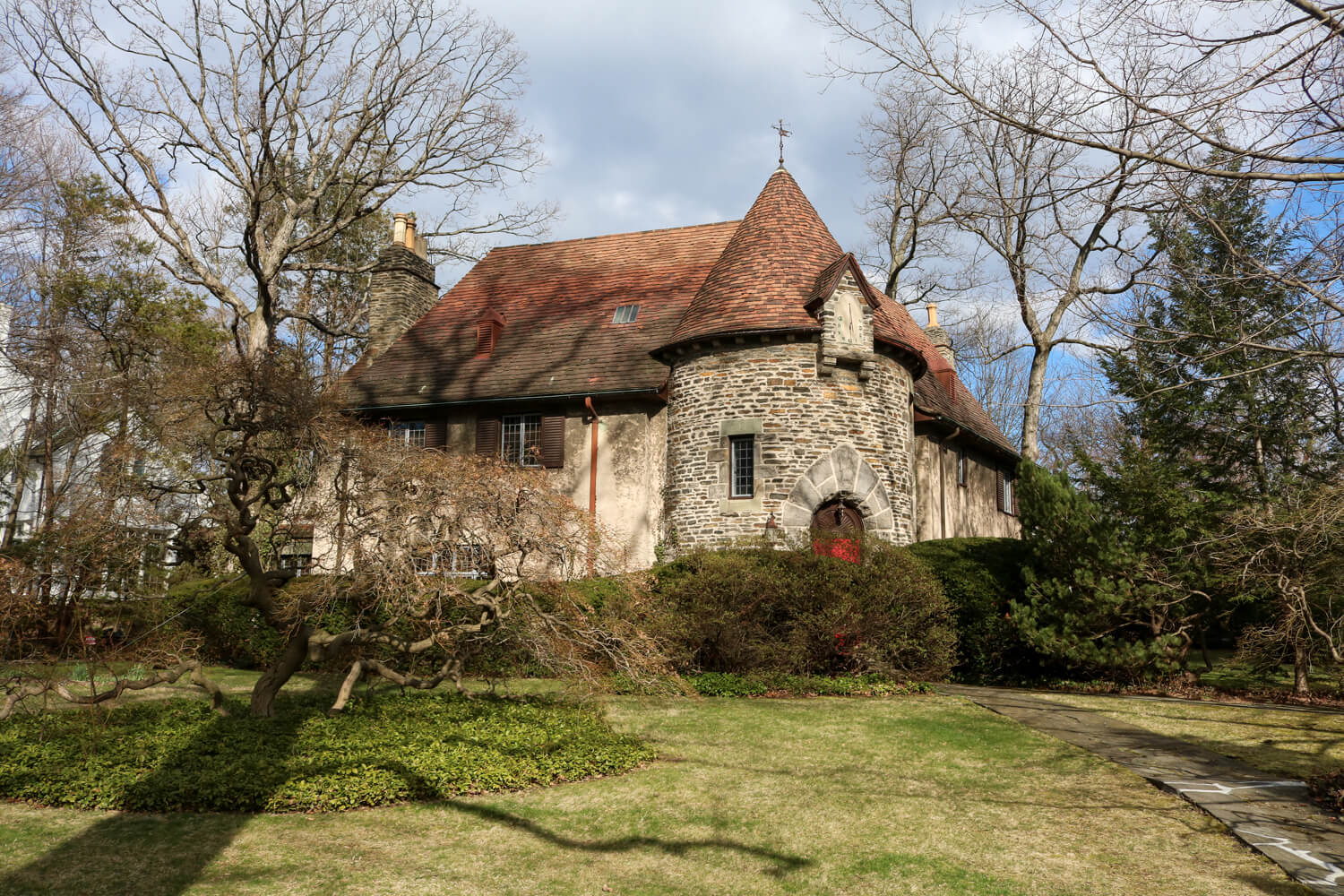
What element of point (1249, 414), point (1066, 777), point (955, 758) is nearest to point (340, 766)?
point (955, 758)

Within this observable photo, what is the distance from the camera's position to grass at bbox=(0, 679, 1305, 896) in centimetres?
544

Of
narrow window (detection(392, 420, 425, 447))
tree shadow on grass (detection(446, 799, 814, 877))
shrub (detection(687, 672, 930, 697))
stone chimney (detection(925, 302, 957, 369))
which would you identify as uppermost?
stone chimney (detection(925, 302, 957, 369))

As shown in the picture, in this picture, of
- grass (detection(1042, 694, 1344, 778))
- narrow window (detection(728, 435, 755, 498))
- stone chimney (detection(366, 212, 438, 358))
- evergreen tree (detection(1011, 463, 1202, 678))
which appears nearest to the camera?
grass (detection(1042, 694, 1344, 778))

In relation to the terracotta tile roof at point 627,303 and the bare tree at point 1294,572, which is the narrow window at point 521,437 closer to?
the terracotta tile roof at point 627,303

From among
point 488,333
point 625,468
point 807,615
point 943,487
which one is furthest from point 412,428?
point 943,487

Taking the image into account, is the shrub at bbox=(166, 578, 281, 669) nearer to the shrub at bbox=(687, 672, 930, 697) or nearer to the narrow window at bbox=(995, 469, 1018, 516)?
the shrub at bbox=(687, 672, 930, 697)

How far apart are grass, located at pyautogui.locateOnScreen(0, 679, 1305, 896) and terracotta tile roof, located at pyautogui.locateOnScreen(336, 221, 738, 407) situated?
1191 cm

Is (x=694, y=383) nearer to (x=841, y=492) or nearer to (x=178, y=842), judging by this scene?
(x=841, y=492)

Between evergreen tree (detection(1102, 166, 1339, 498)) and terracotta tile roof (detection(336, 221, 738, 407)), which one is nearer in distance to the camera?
evergreen tree (detection(1102, 166, 1339, 498))

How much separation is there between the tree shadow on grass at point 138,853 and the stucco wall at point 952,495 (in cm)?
1551

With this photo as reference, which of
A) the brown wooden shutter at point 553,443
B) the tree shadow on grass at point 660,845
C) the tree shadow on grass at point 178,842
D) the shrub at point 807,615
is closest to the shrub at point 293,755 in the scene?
the tree shadow on grass at point 178,842

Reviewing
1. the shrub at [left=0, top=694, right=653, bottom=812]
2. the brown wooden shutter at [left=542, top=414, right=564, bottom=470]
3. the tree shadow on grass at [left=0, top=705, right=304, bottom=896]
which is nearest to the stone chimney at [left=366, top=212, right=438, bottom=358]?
the brown wooden shutter at [left=542, top=414, right=564, bottom=470]

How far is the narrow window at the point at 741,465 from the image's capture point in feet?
55.5

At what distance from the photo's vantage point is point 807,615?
40.5 ft
